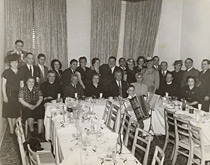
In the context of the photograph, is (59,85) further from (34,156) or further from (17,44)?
(34,156)

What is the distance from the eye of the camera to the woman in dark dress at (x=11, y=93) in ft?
18.7

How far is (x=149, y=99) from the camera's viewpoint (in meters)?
6.10

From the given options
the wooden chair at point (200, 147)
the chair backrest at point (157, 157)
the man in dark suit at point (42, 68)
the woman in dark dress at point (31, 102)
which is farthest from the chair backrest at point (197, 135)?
the man in dark suit at point (42, 68)

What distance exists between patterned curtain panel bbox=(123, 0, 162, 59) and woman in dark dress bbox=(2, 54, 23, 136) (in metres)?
3.61

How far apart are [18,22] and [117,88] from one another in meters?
2.74

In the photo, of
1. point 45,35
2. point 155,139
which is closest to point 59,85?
point 45,35

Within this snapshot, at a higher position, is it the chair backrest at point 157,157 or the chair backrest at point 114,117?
the chair backrest at point 157,157

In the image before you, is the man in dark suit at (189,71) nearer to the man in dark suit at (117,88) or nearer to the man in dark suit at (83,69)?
the man in dark suit at (117,88)

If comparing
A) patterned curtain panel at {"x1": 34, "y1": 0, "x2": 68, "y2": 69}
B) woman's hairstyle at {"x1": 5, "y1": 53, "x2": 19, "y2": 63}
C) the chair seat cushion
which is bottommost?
the chair seat cushion

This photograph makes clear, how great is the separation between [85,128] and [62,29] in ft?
14.4

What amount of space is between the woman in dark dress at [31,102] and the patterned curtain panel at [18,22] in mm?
1868

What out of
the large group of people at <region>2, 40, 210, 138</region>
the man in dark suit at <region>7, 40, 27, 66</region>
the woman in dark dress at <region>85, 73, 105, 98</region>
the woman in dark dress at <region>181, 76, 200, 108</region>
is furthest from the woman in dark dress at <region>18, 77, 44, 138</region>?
the woman in dark dress at <region>181, 76, 200, 108</region>

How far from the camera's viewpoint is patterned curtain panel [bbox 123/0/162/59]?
8.77m

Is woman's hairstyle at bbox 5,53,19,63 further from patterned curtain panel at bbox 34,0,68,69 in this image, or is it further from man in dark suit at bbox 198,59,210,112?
man in dark suit at bbox 198,59,210,112
